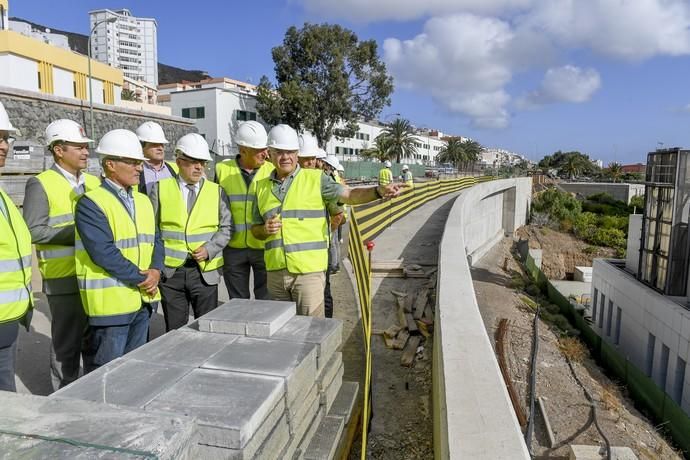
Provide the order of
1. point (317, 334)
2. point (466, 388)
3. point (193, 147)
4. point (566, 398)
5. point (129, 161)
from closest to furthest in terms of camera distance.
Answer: point (317, 334) → point (466, 388) → point (129, 161) → point (193, 147) → point (566, 398)

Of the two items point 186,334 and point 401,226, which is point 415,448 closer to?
point 186,334

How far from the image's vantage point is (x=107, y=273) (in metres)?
3.04

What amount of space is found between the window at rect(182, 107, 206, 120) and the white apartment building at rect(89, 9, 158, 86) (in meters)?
101

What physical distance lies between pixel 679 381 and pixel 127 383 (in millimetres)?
15985

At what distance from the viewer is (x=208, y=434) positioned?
176 centimetres

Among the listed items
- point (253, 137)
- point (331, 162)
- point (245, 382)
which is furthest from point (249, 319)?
point (331, 162)

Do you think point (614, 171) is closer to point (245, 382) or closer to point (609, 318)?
point (609, 318)

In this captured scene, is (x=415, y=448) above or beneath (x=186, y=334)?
beneath

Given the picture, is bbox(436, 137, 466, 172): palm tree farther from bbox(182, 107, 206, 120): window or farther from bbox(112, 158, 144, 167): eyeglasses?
bbox(112, 158, 144, 167): eyeglasses

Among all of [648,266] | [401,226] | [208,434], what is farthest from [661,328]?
[208,434]

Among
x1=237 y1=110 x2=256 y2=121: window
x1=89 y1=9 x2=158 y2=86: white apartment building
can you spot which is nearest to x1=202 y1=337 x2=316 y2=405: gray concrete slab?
x1=237 y1=110 x2=256 y2=121: window

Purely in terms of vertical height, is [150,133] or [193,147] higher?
[150,133]

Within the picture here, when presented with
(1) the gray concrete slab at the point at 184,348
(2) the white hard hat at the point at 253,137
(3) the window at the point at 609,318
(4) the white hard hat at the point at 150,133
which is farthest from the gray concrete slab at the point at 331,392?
(3) the window at the point at 609,318

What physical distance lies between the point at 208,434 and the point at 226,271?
2729 mm
